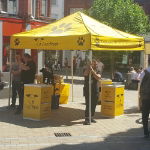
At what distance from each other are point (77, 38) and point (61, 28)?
4.66ft

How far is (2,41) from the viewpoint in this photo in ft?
71.2

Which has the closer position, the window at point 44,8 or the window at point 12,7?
the window at point 12,7

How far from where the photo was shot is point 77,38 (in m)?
10.2

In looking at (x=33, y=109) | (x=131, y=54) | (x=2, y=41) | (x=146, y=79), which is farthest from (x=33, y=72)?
(x=131, y=54)

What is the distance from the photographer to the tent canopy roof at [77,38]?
33.3 feet

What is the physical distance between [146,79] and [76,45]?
2340 millimetres

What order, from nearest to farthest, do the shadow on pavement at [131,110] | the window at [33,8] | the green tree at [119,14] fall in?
the shadow on pavement at [131,110]
the window at [33,8]
the green tree at [119,14]

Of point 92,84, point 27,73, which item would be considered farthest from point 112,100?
point 27,73

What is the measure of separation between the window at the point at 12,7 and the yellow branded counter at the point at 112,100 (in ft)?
40.2

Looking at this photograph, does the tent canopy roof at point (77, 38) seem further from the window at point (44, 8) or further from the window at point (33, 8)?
the window at point (44, 8)

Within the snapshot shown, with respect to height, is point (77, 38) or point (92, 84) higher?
point (77, 38)

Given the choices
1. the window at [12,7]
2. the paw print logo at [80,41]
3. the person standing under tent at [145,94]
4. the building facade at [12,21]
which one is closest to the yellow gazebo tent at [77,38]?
the paw print logo at [80,41]

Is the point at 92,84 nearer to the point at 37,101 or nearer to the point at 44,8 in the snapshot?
the point at 37,101

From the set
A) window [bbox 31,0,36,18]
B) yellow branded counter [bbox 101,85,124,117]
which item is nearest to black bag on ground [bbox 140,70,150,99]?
yellow branded counter [bbox 101,85,124,117]
